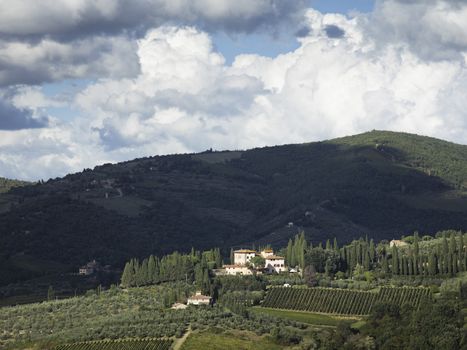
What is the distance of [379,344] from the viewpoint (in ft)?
486

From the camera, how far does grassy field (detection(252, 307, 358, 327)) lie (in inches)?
6619

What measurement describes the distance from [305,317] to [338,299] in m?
11.4

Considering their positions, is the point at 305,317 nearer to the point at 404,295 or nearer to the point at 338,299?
the point at 338,299

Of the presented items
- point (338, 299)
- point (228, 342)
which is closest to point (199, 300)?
point (338, 299)

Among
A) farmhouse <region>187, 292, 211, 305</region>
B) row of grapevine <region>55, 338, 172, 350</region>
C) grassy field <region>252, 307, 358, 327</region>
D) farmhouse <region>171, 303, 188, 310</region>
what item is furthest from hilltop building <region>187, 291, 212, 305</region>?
row of grapevine <region>55, 338, 172, 350</region>

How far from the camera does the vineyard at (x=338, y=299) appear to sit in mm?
177500

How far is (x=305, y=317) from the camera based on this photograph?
6767 inches

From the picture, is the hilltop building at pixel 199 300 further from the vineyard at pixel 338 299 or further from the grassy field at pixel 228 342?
the grassy field at pixel 228 342

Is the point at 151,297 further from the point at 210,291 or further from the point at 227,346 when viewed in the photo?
the point at 227,346

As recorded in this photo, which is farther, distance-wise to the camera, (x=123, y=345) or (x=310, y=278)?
(x=310, y=278)

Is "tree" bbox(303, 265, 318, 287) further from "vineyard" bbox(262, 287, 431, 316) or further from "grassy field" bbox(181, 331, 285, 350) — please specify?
"grassy field" bbox(181, 331, 285, 350)

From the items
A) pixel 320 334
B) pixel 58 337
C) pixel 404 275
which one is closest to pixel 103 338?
pixel 58 337

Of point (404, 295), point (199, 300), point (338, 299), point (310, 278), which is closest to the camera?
point (199, 300)

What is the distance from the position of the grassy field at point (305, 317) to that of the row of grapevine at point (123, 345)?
83.1ft
